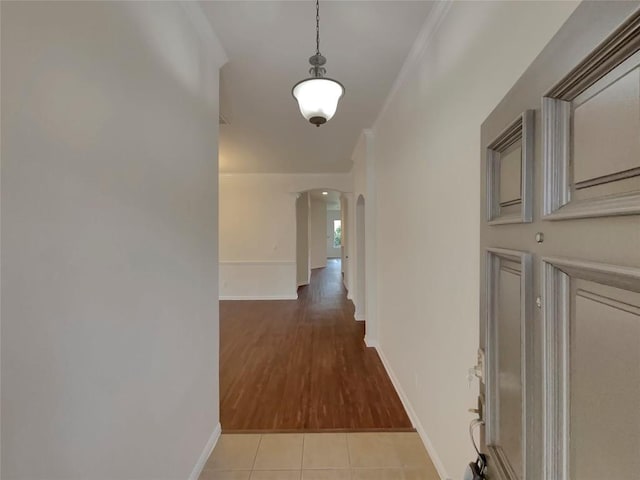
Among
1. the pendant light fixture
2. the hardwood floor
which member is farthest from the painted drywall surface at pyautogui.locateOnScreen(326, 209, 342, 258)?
the pendant light fixture

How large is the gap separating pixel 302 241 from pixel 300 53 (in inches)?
253

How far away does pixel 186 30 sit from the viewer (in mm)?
1762

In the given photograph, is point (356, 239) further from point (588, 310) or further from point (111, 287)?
point (588, 310)

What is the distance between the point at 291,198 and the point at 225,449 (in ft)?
17.6

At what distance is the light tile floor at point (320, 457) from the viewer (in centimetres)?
189

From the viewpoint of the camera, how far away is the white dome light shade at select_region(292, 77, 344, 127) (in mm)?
1747

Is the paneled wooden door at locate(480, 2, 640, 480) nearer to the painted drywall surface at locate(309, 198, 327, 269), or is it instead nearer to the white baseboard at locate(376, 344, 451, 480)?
the white baseboard at locate(376, 344, 451, 480)

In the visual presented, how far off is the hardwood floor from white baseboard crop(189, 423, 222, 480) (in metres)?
0.15

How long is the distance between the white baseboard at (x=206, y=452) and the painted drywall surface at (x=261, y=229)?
15.5ft

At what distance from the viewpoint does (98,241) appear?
3.46 ft

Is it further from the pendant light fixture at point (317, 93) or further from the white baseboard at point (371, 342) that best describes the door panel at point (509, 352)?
the white baseboard at point (371, 342)

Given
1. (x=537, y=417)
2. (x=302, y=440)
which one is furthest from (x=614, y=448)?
(x=302, y=440)

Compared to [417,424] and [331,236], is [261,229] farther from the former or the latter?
[331,236]

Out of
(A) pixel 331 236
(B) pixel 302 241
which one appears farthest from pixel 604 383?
(A) pixel 331 236
